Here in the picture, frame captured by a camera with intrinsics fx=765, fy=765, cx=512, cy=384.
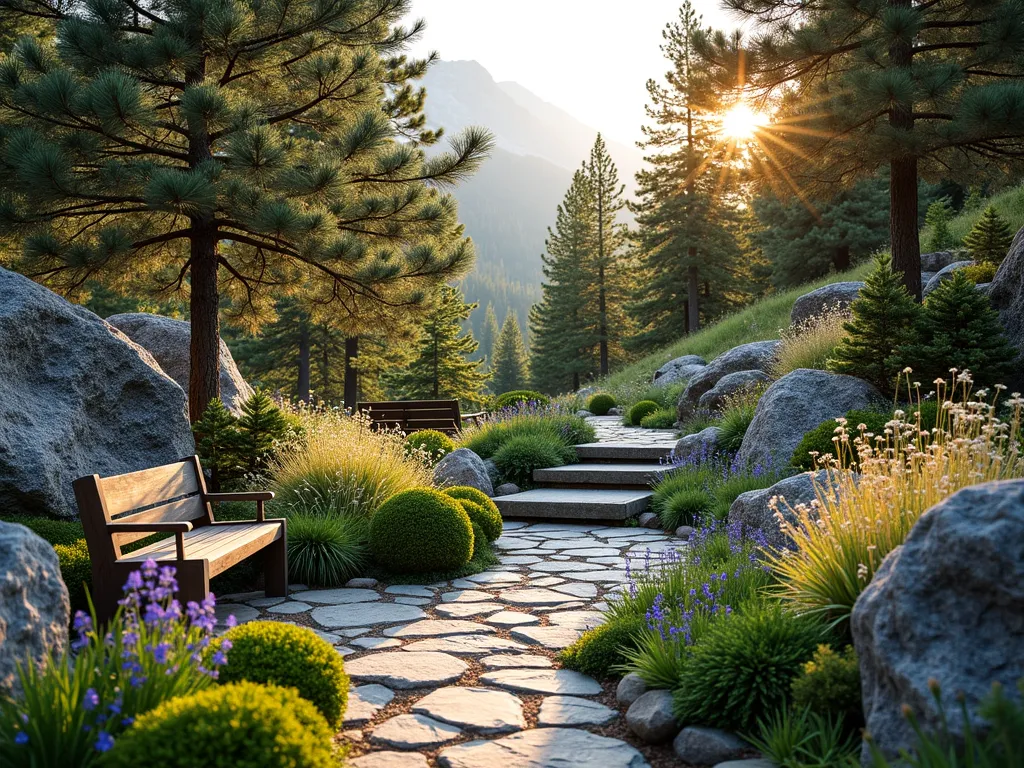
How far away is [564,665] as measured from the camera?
13.7 feet

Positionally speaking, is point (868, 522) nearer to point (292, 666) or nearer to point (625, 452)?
point (292, 666)

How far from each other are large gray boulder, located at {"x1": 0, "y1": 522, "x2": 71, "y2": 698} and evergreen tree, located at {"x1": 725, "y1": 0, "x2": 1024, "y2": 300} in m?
9.16

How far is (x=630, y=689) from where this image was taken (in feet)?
11.8

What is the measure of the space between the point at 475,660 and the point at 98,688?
87.6 inches

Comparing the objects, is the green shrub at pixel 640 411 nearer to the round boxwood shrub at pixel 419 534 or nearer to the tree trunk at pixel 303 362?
the round boxwood shrub at pixel 419 534

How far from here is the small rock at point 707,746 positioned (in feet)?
9.75

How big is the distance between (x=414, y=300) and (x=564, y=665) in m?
5.89

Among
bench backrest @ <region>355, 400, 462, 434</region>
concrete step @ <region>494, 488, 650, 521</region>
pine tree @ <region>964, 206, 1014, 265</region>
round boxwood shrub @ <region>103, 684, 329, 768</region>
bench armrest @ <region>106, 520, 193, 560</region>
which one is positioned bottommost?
concrete step @ <region>494, 488, 650, 521</region>

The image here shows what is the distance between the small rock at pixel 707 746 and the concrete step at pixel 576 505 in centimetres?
540

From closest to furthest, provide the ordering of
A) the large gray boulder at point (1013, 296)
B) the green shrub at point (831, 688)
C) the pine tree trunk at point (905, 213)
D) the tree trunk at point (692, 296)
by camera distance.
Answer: the green shrub at point (831, 688) → the large gray boulder at point (1013, 296) → the pine tree trunk at point (905, 213) → the tree trunk at point (692, 296)

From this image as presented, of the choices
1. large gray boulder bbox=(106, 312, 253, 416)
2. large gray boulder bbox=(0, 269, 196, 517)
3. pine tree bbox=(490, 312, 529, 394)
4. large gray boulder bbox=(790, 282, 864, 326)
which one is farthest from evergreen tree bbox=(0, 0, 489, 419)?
pine tree bbox=(490, 312, 529, 394)

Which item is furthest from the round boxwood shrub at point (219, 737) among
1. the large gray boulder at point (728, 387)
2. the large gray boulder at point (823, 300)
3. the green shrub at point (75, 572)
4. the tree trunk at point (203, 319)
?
the large gray boulder at point (823, 300)

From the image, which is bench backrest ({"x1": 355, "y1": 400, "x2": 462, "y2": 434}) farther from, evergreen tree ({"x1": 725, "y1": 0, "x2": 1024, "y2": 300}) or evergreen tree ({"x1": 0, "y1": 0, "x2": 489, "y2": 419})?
evergreen tree ({"x1": 725, "y1": 0, "x2": 1024, "y2": 300})

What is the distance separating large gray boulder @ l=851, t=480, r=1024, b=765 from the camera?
2.19 meters
